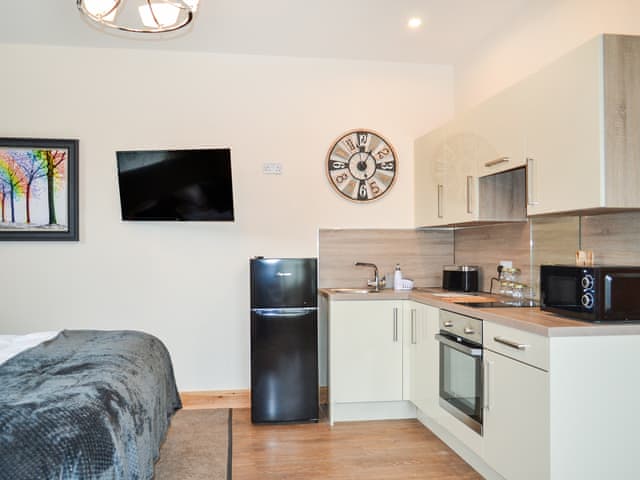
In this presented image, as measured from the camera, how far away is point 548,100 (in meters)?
2.58

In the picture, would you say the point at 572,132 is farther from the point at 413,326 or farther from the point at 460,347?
the point at 413,326

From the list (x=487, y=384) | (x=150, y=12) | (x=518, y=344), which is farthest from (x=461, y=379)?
(x=150, y=12)

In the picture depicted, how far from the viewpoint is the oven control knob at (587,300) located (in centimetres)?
222

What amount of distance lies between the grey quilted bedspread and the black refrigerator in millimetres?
1186

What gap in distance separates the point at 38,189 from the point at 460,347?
3.27m

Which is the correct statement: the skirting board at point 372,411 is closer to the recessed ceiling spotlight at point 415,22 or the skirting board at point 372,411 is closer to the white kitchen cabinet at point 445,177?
the white kitchen cabinet at point 445,177

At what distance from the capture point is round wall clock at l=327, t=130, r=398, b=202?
4.34 m

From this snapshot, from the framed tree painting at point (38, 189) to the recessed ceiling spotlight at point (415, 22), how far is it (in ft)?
8.74

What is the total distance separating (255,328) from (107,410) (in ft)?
6.76

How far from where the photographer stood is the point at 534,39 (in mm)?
3311

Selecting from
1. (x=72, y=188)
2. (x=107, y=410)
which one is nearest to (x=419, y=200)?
(x=72, y=188)

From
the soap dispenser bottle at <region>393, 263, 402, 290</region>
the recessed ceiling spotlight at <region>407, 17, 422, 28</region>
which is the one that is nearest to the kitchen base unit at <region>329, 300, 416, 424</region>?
the soap dispenser bottle at <region>393, 263, 402, 290</region>

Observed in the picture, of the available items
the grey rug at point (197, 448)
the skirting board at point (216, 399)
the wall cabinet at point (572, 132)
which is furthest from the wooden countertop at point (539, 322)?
the skirting board at point (216, 399)

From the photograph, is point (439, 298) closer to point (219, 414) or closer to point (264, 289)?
point (264, 289)
